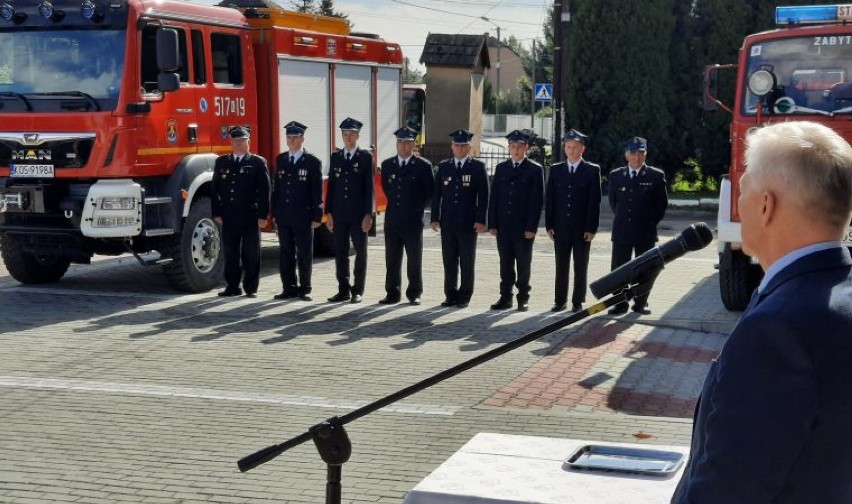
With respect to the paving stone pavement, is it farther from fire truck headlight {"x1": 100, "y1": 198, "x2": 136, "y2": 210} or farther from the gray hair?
the gray hair

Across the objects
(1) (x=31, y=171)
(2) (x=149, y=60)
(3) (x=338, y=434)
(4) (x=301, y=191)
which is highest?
(2) (x=149, y=60)

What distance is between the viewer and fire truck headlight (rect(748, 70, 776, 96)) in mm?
10594

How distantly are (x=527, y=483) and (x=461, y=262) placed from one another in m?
8.55

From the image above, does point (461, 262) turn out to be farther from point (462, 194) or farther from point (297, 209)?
point (297, 209)

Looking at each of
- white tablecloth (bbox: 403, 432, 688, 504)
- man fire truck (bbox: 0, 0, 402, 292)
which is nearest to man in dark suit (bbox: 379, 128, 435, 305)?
man fire truck (bbox: 0, 0, 402, 292)

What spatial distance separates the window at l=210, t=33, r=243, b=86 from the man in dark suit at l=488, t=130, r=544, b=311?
339cm

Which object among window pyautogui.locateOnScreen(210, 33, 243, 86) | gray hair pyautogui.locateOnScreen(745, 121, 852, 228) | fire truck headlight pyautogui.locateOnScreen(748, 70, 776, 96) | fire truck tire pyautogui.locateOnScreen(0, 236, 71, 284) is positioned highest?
window pyautogui.locateOnScreen(210, 33, 243, 86)

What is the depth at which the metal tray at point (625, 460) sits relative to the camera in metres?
3.27

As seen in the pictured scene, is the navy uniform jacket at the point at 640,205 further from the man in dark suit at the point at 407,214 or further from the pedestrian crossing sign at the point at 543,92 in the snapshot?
the pedestrian crossing sign at the point at 543,92

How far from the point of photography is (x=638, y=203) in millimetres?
11164

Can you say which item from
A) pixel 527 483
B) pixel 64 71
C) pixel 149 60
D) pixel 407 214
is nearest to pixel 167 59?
pixel 149 60

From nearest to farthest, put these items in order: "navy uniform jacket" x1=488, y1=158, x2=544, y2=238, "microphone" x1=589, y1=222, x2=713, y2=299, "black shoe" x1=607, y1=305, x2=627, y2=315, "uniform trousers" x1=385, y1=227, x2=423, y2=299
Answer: "microphone" x1=589, y1=222, x2=713, y2=299 → "black shoe" x1=607, y1=305, x2=627, y2=315 → "navy uniform jacket" x1=488, y1=158, x2=544, y2=238 → "uniform trousers" x1=385, y1=227, x2=423, y2=299

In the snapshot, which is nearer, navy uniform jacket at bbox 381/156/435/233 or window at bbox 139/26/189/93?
window at bbox 139/26/189/93

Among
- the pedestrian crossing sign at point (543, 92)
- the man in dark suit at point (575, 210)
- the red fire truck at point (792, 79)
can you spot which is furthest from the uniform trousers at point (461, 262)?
the pedestrian crossing sign at point (543, 92)
